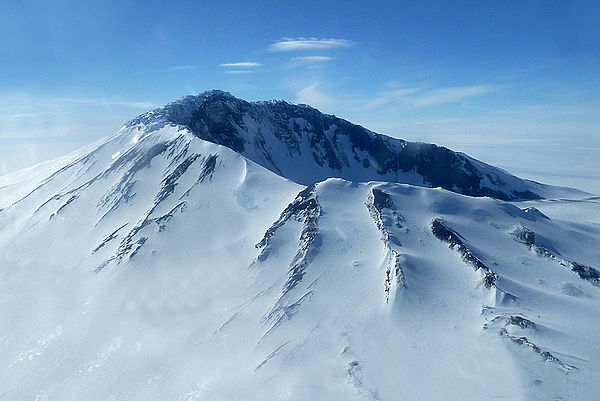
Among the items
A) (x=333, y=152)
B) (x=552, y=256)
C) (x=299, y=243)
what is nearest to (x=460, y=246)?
(x=552, y=256)

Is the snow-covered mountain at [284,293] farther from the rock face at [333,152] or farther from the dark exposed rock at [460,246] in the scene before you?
the rock face at [333,152]

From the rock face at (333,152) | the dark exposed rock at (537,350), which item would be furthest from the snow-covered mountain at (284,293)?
the rock face at (333,152)

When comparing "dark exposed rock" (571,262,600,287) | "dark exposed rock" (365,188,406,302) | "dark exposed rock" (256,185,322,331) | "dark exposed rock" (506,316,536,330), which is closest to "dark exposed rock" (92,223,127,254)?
"dark exposed rock" (256,185,322,331)

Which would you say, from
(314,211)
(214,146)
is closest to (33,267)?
(214,146)

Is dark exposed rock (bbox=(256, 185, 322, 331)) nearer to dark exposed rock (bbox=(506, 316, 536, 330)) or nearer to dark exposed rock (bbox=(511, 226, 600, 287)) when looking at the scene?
dark exposed rock (bbox=(506, 316, 536, 330))

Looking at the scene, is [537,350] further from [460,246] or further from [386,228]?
[386,228]
